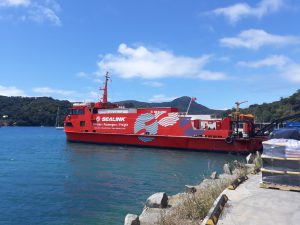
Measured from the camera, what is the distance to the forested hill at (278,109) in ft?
259

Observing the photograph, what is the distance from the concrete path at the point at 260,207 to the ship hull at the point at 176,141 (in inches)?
782

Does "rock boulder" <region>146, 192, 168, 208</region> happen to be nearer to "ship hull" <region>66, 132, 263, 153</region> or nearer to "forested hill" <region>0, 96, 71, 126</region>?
"ship hull" <region>66, 132, 263, 153</region>

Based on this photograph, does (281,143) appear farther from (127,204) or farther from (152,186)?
(152,186)

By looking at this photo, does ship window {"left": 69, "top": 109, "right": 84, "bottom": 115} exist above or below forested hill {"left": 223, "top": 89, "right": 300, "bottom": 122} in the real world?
below

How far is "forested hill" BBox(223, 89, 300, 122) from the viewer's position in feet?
259

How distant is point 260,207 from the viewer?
21.7ft

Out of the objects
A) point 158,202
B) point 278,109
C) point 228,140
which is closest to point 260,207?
point 158,202

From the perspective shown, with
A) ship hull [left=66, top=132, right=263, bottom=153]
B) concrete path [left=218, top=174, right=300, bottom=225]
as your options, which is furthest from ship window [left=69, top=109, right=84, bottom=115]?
concrete path [left=218, top=174, right=300, bottom=225]

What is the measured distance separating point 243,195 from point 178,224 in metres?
2.55

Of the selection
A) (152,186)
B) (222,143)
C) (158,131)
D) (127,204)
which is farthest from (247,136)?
(127,204)

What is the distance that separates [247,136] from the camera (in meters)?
28.7

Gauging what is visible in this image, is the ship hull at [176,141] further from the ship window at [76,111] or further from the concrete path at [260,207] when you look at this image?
the concrete path at [260,207]

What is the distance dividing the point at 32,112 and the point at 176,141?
93605 mm

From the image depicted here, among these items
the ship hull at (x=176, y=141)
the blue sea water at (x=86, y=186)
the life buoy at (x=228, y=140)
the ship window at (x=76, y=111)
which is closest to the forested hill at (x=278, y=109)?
the ship window at (x=76, y=111)
